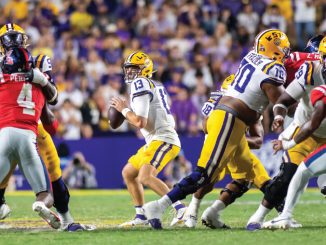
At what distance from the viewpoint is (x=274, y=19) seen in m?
17.0

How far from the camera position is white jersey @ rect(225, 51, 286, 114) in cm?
779

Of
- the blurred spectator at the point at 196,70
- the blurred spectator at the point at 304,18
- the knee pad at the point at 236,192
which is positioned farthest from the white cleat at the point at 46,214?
the blurred spectator at the point at 304,18

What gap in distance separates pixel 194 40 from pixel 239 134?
973cm

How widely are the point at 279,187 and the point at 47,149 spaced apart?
222cm

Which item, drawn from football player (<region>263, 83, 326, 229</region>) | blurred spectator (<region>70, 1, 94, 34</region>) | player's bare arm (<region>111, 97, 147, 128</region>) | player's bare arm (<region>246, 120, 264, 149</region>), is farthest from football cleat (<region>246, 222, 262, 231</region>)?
blurred spectator (<region>70, 1, 94, 34</region>)

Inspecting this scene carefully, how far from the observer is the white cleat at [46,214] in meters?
7.32

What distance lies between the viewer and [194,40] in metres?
17.5

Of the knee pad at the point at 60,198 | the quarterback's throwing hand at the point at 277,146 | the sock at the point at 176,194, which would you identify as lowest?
the knee pad at the point at 60,198

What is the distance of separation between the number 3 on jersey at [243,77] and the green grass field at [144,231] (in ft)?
4.24

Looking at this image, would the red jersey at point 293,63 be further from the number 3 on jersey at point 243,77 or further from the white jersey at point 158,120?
the white jersey at point 158,120

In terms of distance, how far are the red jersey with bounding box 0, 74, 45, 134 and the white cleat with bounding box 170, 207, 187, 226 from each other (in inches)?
75.2

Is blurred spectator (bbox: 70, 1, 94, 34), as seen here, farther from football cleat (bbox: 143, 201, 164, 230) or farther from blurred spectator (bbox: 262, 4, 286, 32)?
football cleat (bbox: 143, 201, 164, 230)

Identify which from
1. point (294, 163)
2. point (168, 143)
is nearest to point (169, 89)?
point (168, 143)

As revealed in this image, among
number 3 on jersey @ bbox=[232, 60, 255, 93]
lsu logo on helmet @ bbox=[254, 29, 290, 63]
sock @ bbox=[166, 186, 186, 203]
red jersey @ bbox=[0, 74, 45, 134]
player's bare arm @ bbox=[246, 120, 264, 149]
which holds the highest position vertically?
lsu logo on helmet @ bbox=[254, 29, 290, 63]
